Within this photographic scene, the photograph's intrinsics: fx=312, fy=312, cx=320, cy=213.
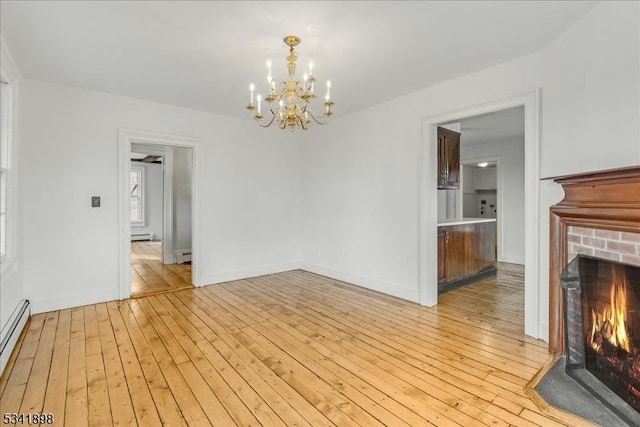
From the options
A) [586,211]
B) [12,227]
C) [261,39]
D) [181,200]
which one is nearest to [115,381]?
[12,227]

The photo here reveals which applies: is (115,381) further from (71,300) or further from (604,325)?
(604,325)

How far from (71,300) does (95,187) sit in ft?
4.54

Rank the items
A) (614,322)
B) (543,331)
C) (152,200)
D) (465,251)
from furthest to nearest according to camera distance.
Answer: (152,200) < (465,251) < (543,331) < (614,322)

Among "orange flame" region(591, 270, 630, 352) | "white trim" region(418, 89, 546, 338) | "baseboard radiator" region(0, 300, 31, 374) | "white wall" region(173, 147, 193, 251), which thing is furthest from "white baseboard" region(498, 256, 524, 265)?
"baseboard radiator" region(0, 300, 31, 374)

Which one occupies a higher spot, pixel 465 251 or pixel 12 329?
pixel 465 251

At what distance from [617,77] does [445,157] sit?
2.40 m

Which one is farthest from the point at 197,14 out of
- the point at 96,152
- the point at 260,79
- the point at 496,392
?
the point at 496,392

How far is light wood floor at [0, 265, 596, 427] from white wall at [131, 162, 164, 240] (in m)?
7.16

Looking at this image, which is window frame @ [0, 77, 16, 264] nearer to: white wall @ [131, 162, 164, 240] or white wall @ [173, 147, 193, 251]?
white wall @ [173, 147, 193, 251]

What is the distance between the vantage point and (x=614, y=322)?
1.93 m

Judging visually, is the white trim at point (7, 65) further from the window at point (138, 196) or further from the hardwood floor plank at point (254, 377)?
the window at point (138, 196)

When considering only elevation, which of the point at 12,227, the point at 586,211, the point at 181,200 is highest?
the point at 181,200

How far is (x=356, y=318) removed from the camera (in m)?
3.41

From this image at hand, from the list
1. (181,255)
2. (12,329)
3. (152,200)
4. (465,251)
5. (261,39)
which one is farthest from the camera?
(152,200)
